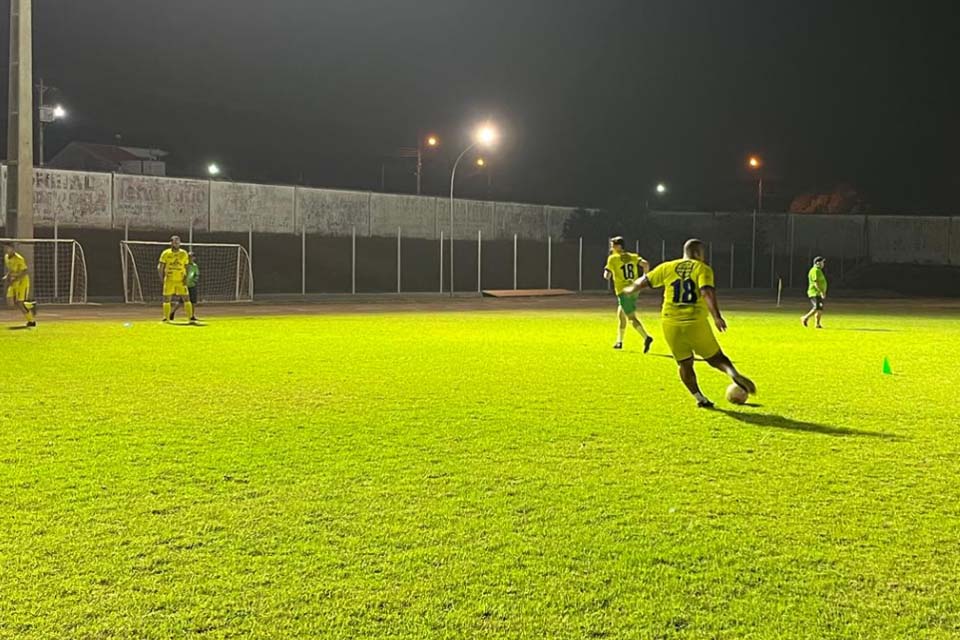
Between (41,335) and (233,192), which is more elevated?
(233,192)

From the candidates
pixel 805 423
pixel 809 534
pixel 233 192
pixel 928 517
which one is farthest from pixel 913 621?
pixel 233 192

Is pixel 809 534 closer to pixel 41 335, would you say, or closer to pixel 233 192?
pixel 41 335

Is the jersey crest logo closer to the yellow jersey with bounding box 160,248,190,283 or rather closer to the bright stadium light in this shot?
the yellow jersey with bounding box 160,248,190,283

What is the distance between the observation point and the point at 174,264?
23531 mm

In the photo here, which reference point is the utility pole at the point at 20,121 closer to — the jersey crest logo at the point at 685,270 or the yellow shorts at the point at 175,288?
the yellow shorts at the point at 175,288

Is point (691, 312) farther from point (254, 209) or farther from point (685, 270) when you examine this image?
point (254, 209)

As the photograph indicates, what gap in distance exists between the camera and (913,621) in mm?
4234

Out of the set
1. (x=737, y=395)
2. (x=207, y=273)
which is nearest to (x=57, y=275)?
(x=207, y=273)

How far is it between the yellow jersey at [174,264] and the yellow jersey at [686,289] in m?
16.0

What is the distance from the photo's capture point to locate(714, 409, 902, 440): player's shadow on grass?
8.99 m

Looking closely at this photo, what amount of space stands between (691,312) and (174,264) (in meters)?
16.5

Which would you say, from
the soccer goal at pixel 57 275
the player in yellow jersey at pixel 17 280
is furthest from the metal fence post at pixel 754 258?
the player in yellow jersey at pixel 17 280

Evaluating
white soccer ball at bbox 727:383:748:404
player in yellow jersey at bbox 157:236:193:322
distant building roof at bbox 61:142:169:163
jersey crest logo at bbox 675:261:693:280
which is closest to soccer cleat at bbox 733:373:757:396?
white soccer ball at bbox 727:383:748:404

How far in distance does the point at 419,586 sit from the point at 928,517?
3439mm
